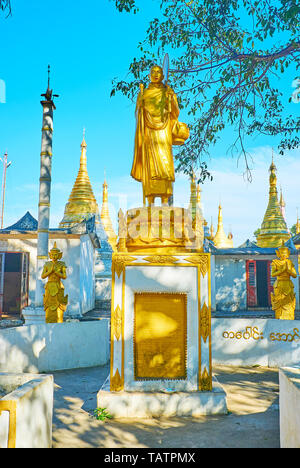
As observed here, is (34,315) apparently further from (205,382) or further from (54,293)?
(205,382)

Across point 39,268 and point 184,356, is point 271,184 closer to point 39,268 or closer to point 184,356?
point 39,268

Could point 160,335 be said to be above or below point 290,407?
above

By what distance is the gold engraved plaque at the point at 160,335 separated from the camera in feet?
15.8

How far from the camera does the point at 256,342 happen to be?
7.41 metres

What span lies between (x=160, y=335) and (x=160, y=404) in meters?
0.88

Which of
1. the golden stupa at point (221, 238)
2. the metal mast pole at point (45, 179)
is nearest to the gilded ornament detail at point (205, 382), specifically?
the metal mast pole at point (45, 179)

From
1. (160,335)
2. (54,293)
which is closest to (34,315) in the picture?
(54,293)

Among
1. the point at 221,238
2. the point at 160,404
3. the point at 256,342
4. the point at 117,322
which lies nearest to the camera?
the point at 160,404

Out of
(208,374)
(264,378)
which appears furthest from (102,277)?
(208,374)

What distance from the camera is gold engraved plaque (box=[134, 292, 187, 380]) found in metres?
4.82

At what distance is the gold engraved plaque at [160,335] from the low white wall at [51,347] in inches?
103

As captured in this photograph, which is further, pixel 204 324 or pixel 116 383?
pixel 204 324

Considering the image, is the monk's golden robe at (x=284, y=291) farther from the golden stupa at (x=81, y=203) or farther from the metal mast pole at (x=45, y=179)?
the golden stupa at (x=81, y=203)
